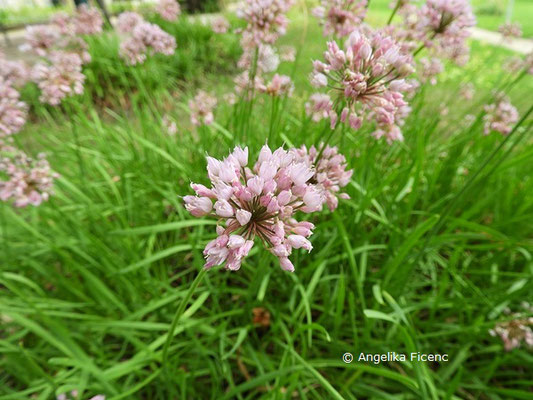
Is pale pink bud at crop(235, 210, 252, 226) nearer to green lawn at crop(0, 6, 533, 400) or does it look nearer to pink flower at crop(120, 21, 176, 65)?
green lawn at crop(0, 6, 533, 400)

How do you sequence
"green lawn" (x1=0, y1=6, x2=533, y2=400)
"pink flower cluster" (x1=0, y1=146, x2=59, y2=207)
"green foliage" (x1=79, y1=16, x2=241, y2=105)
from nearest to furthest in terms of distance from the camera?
"green lawn" (x1=0, y1=6, x2=533, y2=400)
"pink flower cluster" (x1=0, y1=146, x2=59, y2=207)
"green foliage" (x1=79, y1=16, x2=241, y2=105)

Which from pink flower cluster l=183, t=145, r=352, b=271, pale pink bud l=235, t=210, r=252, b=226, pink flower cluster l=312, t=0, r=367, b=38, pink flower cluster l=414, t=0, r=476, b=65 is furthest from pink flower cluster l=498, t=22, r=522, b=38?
pale pink bud l=235, t=210, r=252, b=226

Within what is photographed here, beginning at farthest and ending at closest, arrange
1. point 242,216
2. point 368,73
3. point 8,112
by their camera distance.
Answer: point 8,112 < point 368,73 < point 242,216

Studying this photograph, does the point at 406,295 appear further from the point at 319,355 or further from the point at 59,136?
the point at 59,136

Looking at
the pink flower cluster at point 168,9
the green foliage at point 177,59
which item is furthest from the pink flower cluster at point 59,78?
the green foliage at point 177,59

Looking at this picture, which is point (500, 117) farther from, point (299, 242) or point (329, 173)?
point (299, 242)

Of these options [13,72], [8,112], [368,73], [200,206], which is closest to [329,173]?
[368,73]
